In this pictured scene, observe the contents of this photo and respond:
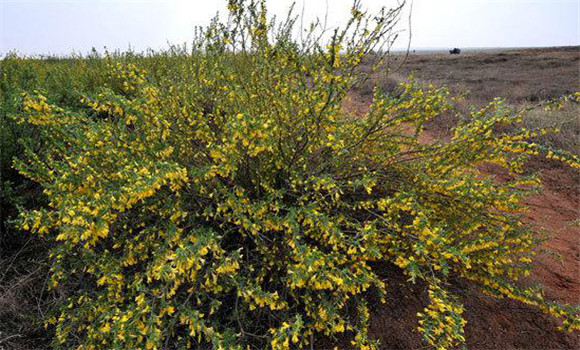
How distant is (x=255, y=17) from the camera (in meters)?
2.29

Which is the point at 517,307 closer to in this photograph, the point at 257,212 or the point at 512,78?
the point at 257,212

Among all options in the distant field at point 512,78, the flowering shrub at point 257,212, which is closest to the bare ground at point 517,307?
the flowering shrub at point 257,212

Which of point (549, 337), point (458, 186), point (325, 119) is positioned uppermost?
point (325, 119)

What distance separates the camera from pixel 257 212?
206 centimetres

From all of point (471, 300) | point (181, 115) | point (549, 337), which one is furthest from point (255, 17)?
point (549, 337)

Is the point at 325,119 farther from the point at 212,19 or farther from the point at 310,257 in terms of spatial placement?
the point at 212,19

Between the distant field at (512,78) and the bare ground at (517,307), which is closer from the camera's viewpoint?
the bare ground at (517,307)

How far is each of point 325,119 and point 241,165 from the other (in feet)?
2.20

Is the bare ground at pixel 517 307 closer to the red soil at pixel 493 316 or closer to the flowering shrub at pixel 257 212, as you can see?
the red soil at pixel 493 316

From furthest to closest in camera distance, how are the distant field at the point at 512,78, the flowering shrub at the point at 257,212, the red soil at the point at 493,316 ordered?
the distant field at the point at 512,78 < the red soil at the point at 493,316 < the flowering shrub at the point at 257,212

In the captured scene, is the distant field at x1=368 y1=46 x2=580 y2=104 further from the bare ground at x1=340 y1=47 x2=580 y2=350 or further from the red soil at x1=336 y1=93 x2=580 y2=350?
the red soil at x1=336 y1=93 x2=580 y2=350

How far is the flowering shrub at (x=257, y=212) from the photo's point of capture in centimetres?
190

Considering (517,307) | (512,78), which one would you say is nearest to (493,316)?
(517,307)

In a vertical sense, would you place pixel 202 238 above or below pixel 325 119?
below
